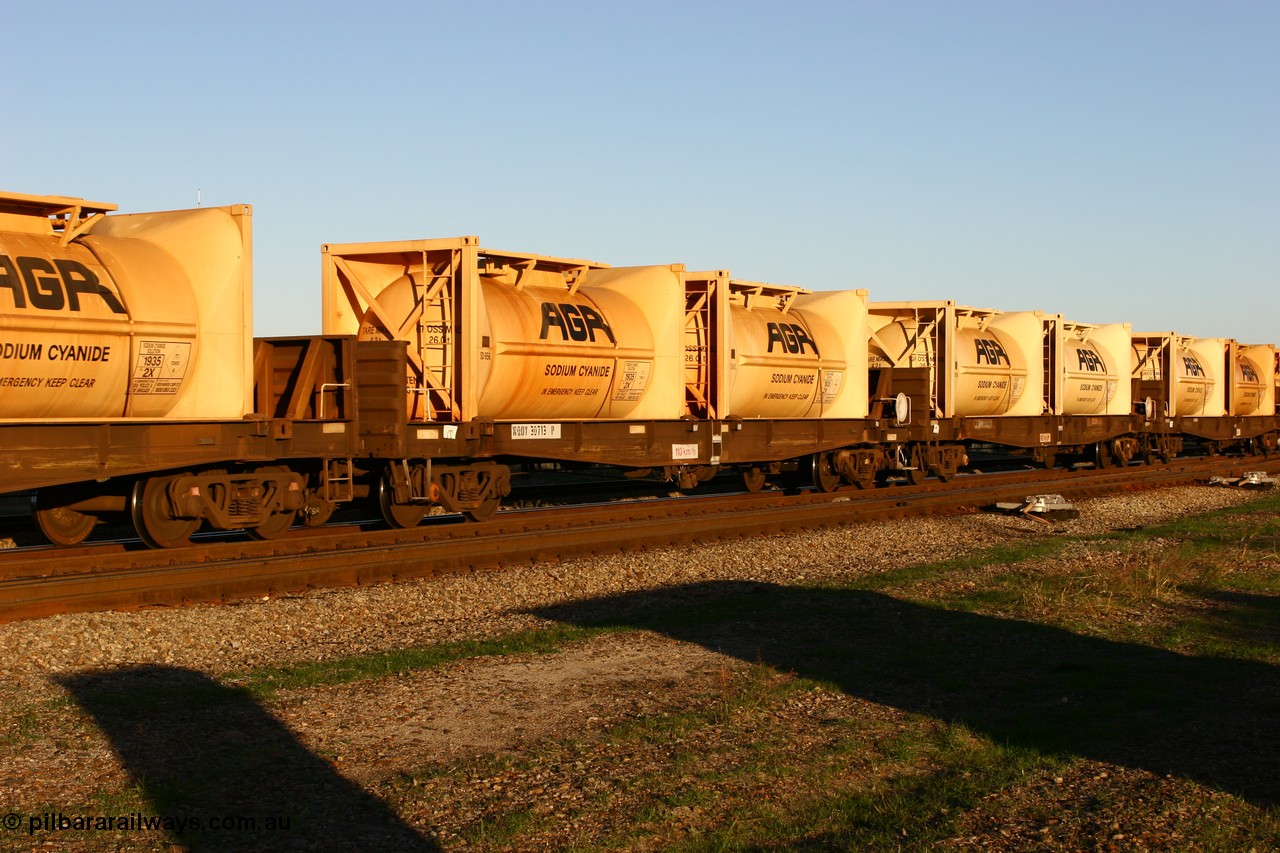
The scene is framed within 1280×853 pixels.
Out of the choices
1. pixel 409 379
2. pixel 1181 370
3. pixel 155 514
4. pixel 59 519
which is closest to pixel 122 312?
pixel 155 514

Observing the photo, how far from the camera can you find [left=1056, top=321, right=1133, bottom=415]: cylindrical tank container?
30609 mm

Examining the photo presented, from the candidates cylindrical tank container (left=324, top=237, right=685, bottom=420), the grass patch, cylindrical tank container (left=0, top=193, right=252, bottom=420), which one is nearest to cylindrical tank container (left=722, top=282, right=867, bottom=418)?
cylindrical tank container (left=324, top=237, right=685, bottom=420)

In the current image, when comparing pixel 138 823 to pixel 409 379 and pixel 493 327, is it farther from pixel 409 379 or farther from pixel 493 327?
pixel 409 379

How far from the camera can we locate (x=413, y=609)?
11.6 meters

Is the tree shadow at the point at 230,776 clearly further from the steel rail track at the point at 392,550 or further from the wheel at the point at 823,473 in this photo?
the wheel at the point at 823,473

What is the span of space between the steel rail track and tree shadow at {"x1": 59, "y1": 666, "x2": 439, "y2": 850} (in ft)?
11.0

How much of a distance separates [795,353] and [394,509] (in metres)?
8.91

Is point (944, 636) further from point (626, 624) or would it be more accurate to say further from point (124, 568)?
point (124, 568)

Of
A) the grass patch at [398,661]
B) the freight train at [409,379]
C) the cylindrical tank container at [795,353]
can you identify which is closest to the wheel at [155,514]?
the freight train at [409,379]

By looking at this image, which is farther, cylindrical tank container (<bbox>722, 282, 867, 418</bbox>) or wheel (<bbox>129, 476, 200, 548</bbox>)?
cylindrical tank container (<bbox>722, 282, 867, 418</bbox>)

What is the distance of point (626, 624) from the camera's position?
10688mm

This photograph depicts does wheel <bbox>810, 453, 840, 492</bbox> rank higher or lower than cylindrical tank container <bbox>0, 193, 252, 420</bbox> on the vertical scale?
lower

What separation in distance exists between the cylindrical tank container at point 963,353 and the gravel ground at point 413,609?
8.43m

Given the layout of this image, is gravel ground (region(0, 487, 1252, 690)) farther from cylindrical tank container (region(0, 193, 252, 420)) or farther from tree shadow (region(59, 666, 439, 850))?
cylindrical tank container (region(0, 193, 252, 420))
